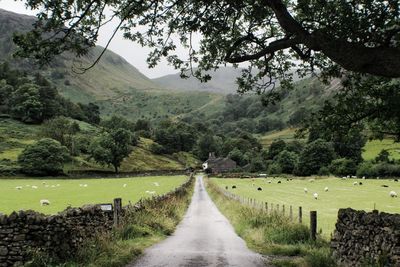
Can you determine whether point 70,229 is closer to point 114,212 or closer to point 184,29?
point 114,212

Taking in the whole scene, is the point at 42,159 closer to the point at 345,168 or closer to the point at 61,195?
the point at 61,195

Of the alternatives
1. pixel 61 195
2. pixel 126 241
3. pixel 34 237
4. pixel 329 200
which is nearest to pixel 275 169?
pixel 329 200

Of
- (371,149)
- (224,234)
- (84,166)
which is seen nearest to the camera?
(224,234)

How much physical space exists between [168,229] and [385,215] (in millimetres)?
16870

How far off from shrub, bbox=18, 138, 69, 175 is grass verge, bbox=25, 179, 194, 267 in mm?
113137

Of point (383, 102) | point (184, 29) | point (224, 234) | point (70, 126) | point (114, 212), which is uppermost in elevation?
point (70, 126)

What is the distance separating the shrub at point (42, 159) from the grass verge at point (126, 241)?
11314 cm

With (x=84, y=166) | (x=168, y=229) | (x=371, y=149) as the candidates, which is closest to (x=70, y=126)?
(x=84, y=166)

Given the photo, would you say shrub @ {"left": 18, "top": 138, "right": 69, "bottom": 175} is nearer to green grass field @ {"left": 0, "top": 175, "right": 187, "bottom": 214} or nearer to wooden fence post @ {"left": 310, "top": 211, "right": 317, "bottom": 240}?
green grass field @ {"left": 0, "top": 175, "right": 187, "bottom": 214}

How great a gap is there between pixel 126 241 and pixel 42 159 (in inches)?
4931

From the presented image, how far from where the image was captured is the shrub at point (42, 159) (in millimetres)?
136000

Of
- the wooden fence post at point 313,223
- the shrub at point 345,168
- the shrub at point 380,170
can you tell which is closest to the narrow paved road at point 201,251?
the wooden fence post at point 313,223

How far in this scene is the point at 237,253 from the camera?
18.7 meters

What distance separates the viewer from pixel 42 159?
13725cm
